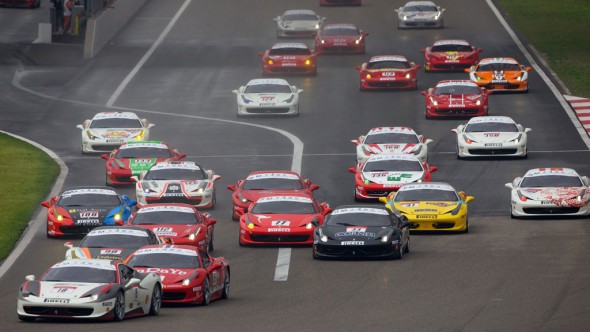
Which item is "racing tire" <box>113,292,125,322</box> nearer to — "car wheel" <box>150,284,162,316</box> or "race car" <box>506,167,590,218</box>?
"car wheel" <box>150,284,162,316</box>

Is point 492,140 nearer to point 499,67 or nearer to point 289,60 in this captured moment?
point 499,67

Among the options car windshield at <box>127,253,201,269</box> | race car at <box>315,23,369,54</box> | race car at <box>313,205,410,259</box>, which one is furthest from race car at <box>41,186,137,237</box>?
race car at <box>315,23,369,54</box>

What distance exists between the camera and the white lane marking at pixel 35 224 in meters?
36.0

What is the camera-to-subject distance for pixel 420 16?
80625 millimetres

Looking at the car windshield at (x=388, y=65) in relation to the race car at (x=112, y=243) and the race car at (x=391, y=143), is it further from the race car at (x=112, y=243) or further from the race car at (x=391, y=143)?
the race car at (x=112, y=243)

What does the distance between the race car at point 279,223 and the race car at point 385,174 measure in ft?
18.8

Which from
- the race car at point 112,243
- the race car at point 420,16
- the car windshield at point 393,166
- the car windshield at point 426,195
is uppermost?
the race car at point 112,243

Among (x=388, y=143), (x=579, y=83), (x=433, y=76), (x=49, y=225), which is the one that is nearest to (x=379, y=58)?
(x=433, y=76)

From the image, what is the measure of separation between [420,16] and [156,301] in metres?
53.9

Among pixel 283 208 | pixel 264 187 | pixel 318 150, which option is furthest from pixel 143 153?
pixel 283 208

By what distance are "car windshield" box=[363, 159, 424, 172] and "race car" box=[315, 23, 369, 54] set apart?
2858 centimetres

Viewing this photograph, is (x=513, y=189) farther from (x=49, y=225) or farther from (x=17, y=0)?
(x=17, y=0)

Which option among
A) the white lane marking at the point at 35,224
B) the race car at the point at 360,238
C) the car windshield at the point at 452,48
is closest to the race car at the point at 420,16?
the car windshield at the point at 452,48

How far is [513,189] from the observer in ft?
137
